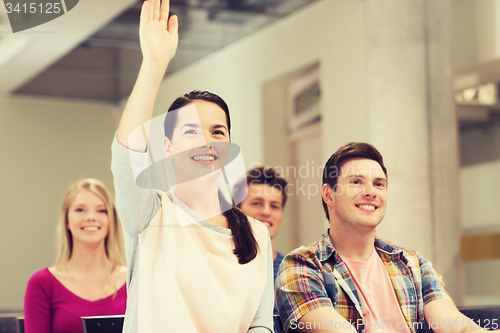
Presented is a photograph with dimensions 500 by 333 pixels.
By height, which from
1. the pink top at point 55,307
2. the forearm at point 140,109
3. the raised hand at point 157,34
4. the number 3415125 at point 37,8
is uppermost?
the number 3415125 at point 37,8

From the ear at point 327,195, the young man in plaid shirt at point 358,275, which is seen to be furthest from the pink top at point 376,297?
the ear at point 327,195

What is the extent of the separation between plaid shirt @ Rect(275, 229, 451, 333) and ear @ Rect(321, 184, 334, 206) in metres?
0.11

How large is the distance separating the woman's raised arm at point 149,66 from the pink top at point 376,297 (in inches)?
34.4

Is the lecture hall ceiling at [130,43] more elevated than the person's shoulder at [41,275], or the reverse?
the lecture hall ceiling at [130,43]

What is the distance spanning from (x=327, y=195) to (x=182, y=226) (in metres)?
0.63

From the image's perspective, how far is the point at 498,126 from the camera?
486 centimetres

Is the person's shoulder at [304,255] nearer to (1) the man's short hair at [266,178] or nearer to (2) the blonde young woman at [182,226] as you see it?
(2) the blonde young woman at [182,226]

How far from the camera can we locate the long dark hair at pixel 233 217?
55.6 inches

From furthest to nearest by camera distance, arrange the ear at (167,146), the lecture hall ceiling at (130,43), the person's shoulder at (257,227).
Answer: the lecture hall ceiling at (130,43)
the person's shoulder at (257,227)
the ear at (167,146)

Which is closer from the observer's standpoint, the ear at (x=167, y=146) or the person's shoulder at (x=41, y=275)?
A: the ear at (x=167, y=146)

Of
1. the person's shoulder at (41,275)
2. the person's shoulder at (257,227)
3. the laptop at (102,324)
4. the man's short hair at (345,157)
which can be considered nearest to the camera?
the person's shoulder at (257,227)

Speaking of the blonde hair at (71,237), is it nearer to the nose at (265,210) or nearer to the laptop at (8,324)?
the laptop at (8,324)

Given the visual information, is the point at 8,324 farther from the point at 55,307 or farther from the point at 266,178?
the point at 266,178

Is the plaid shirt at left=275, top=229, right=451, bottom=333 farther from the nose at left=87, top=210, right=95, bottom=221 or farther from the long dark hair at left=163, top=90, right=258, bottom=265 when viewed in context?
the nose at left=87, top=210, right=95, bottom=221
